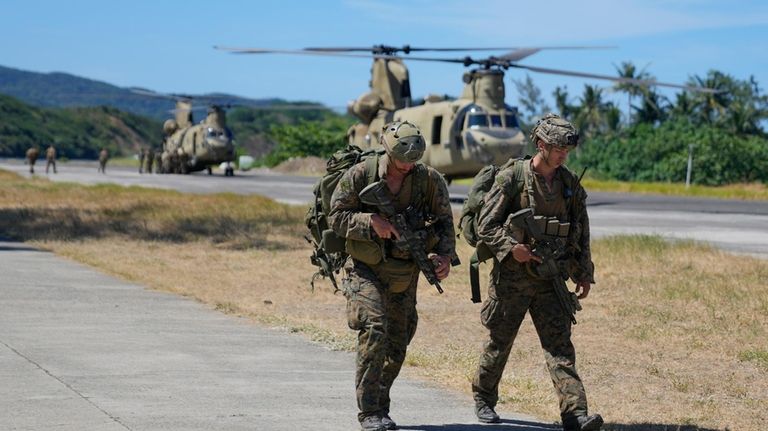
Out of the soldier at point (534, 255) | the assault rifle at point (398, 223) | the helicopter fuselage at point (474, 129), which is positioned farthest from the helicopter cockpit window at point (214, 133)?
the assault rifle at point (398, 223)

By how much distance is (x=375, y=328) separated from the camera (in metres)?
7.30

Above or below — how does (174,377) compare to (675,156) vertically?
below

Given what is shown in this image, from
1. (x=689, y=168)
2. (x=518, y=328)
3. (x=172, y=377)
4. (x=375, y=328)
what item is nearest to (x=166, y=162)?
(x=689, y=168)

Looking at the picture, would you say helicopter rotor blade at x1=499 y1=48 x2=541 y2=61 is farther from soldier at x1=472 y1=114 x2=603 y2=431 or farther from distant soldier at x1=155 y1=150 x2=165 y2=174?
distant soldier at x1=155 y1=150 x2=165 y2=174

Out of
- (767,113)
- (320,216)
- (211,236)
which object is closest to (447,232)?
(320,216)

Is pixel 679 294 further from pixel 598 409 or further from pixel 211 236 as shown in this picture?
pixel 211 236

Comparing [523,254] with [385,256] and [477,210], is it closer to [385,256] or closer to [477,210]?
[477,210]

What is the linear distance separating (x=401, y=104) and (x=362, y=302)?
2821cm

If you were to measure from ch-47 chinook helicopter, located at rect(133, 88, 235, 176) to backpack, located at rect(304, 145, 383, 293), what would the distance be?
46.5m

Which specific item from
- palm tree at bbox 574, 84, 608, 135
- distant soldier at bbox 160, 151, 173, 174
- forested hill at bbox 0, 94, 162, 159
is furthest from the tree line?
forested hill at bbox 0, 94, 162, 159

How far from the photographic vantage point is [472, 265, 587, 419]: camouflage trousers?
7.41 metres

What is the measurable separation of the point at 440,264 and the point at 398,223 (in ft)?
1.12

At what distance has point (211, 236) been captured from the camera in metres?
23.0

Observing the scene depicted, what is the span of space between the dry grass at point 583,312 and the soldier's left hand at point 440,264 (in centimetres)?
132
